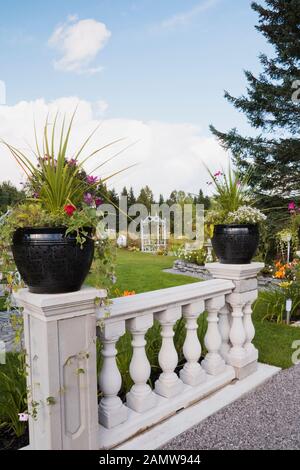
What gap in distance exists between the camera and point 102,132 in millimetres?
1749

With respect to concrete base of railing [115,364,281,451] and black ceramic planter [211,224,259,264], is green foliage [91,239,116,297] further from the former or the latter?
black ceramic planter [211,224,259,264]

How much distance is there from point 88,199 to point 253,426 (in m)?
1.77

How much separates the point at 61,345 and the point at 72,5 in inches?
174

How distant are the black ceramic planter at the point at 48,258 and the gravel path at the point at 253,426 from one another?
121cm

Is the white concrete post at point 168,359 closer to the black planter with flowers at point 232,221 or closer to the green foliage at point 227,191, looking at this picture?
the black planter with flowers at point 232,221

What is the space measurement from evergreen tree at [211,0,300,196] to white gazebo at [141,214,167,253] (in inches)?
272

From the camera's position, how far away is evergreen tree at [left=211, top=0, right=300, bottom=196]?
32.0 feet

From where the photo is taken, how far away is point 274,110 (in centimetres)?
1018

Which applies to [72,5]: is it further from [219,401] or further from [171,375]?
[219,401]

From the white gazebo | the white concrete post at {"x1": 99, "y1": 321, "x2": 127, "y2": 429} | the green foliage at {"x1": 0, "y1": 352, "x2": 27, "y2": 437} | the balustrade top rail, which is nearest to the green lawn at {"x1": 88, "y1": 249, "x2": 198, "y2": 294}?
the balustrade top rail

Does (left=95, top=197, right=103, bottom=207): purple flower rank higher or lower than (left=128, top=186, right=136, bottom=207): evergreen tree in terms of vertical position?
lower

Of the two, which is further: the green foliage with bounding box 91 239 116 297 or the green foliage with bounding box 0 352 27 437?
the green foliage with bounding box 0 352 27 437
